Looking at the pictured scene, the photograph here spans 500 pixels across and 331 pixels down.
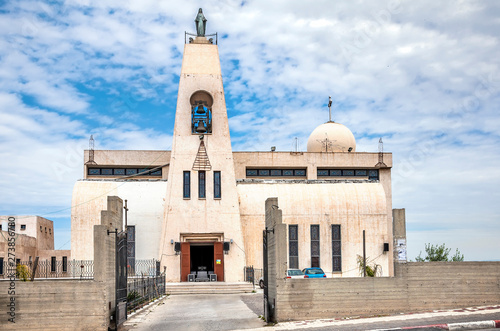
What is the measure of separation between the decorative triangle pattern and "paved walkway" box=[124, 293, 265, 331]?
12.3 m

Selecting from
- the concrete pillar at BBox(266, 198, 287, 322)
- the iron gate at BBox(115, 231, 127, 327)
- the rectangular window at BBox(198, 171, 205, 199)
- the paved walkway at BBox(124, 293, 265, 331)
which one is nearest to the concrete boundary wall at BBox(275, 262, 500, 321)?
the concrete pillar at BBox(266, 198, 287, 322)

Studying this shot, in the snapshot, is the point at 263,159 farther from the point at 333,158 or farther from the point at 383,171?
the point at 383,171

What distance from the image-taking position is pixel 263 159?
47938 mm

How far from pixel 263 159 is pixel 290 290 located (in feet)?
100

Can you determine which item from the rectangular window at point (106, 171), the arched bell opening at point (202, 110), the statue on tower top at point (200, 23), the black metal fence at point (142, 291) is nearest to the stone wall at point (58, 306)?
the black metal fence at point (142, 291)

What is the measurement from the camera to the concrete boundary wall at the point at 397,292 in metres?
17.8

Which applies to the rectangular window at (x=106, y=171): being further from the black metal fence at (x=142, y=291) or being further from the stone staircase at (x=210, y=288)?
the black metal fence at (x=142, y=291)

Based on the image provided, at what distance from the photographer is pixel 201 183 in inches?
1486

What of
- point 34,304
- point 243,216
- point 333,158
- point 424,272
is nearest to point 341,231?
point 243,216

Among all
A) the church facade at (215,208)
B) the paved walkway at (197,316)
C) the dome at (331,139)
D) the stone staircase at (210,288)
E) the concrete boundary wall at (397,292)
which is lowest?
the stone staircase at (210,288)

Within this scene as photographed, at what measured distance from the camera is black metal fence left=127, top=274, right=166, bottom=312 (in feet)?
70.4

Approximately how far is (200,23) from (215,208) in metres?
13.8

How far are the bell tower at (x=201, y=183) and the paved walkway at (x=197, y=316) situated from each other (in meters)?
9.98

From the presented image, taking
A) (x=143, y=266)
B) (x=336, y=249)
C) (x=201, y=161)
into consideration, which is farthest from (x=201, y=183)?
(x=336, y=249)
